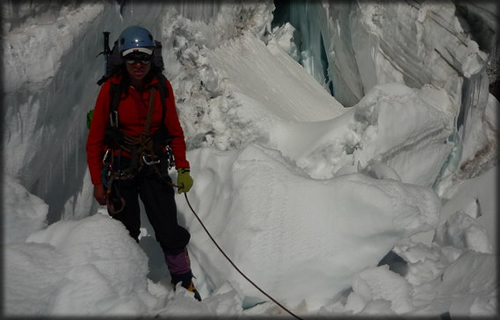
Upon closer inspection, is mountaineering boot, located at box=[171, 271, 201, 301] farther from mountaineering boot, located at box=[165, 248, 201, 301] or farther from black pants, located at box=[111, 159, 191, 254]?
black pants, located at box=[111, 159, 191, 254]

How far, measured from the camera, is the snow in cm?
174

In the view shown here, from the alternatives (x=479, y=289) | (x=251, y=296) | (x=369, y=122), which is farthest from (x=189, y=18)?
(x=479, y=289)

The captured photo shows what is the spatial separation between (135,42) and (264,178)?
3.13 feet

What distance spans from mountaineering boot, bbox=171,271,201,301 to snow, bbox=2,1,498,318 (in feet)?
0.27

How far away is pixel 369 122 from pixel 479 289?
5.36 ft

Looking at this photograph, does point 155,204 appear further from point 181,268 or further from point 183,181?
point 181,268

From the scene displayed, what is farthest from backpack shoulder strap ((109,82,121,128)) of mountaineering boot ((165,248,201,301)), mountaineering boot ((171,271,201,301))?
mountaineering boot ((171,271,201,301))

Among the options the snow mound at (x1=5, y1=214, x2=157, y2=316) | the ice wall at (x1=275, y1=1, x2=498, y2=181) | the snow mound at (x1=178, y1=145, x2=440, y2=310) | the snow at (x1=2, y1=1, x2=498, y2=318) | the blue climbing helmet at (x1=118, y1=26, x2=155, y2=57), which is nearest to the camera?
the snow mound at (x1=5, y1=214, x2=157, y2=316)

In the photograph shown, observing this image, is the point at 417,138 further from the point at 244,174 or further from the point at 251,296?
the point at 251,296

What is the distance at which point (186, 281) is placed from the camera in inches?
86.0

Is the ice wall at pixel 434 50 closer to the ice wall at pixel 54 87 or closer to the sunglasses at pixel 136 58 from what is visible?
the ice wall at pixel 54 87

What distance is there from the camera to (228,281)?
2109 mm

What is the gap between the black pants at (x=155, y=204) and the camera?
208 centimetres

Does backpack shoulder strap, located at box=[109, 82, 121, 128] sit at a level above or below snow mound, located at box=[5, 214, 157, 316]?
above
